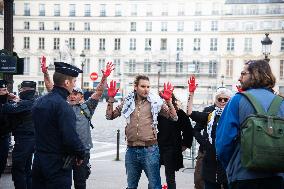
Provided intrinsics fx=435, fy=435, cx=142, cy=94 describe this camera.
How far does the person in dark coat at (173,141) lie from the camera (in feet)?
23.1

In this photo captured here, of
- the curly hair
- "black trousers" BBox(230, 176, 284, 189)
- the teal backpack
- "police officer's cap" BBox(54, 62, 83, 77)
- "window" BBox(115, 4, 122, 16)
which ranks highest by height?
"window" BBox(115, 4, 122, 16)

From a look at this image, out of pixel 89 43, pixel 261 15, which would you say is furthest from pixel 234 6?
pixel 89 43

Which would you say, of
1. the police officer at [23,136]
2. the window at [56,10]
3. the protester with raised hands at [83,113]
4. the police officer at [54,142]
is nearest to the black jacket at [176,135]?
the protester with raised hands at [83,113]

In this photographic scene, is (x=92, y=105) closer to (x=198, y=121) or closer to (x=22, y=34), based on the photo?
(x=198, y=121)

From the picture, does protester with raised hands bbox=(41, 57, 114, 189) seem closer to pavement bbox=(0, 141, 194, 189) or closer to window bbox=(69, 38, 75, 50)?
pavement bbox=(0, 141, 194, 189)

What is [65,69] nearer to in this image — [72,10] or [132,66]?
[132,66]

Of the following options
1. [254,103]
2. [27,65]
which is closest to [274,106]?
[254,103]

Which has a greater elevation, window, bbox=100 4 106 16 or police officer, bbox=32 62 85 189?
window, bbox=100 4 106 16

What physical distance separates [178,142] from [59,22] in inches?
2806

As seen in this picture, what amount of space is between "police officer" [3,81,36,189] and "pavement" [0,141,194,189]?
3.99ft

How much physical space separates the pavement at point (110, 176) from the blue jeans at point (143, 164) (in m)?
2.60

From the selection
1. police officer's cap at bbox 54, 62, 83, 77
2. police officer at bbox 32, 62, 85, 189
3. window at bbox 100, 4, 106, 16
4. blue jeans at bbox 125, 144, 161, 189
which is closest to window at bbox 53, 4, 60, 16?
window at bbox 100, 4, 106, 16

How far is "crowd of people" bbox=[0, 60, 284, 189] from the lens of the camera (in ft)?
12.5

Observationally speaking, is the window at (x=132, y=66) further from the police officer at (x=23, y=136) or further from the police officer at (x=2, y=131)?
the police officer at (x=2, y=131)
